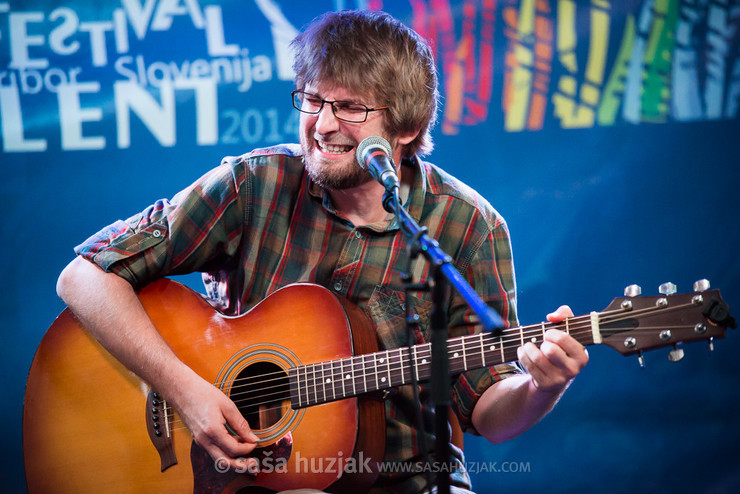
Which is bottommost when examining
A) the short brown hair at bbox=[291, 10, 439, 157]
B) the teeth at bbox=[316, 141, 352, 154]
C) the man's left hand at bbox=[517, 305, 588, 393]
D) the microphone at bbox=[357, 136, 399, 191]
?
the man's left hand at bbox=[517, 305, 588, 393]

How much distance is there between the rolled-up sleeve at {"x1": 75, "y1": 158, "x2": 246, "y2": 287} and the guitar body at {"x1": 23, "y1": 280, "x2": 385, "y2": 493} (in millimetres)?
99

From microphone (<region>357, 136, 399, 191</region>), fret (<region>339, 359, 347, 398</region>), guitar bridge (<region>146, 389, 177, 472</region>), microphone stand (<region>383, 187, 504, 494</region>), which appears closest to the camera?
microphone stand (<region>383, 187, 504, 494</region>)

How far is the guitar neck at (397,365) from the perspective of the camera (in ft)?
6.02

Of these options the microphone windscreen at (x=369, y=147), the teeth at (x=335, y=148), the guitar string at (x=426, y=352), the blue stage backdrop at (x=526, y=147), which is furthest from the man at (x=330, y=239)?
the blue stage backdrop at (x=526, y=147)

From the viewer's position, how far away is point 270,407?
2.15 metres

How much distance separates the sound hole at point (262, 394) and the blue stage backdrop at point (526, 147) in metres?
1.65

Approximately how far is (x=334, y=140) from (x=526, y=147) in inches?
58.7

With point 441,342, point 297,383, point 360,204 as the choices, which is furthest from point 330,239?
point 441,342

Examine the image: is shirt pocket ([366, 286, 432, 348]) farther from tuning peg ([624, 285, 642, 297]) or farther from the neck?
tuning peg ([624, 285, 642, 297])

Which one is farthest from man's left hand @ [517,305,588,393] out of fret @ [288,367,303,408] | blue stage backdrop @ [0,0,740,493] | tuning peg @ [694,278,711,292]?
blue stage backdrop @ [0,0,740,493]

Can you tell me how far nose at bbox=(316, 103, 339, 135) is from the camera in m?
2.21

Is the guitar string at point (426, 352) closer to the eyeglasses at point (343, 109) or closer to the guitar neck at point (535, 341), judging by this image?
the guitar neck at point (535, 341)

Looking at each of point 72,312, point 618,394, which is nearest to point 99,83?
point 72,312

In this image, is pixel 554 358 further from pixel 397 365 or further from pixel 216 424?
pixel 216 424
